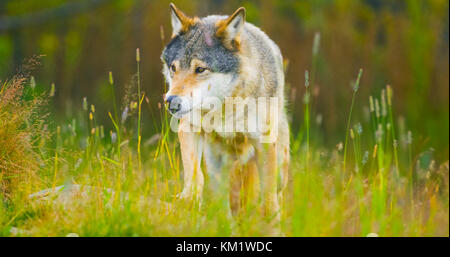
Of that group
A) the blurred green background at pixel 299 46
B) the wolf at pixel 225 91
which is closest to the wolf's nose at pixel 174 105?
the wolf at pixel 225 91

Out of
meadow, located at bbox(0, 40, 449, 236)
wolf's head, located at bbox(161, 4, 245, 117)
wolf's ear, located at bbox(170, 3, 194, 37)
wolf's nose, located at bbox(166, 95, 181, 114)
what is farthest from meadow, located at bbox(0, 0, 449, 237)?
wolf's ear, located at bbox(170, 3, 194, 37)

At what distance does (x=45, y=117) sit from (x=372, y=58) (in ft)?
31.1

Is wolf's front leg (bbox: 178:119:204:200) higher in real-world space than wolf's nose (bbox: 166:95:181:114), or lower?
lower

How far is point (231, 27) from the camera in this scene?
16.8 ft

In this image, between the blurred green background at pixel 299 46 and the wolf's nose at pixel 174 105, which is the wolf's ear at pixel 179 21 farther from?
the blurred green background at pixel 299 46

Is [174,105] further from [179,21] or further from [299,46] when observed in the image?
[299,46]

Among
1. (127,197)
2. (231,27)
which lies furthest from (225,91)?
(127,197)

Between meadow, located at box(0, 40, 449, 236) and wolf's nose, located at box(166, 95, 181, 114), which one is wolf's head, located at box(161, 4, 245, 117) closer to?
wolf's nose, located at box(166, 95, 181, 114)

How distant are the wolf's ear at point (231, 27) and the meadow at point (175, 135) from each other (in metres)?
0.67

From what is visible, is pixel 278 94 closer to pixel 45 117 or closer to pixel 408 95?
pixel 45 117

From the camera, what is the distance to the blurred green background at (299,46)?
39.4ft

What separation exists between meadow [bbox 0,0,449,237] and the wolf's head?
1.23ft

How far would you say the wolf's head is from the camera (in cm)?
490
